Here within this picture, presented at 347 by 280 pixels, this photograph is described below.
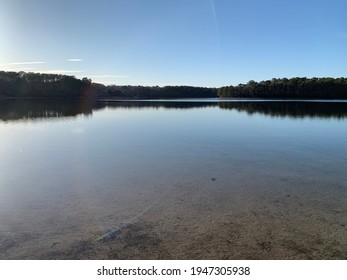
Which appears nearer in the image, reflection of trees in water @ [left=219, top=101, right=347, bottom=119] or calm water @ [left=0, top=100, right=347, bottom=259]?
calm water @ [left=0, top=100, right=347, bottom=259]

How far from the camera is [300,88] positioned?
371 feet

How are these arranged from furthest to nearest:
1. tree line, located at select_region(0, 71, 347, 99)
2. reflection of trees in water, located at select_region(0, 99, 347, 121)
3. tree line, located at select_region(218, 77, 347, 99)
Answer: tree line, located at select_region(0, 71, 347, 99) → tree line, located at select_region(218, 77, 347, 99) → reflection of trees in water, located at select_region(0, 99, 347, 121)

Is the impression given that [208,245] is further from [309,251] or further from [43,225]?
[43,225]

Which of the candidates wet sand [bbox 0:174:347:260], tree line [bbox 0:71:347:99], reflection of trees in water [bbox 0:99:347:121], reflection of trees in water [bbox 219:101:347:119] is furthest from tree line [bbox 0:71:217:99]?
wet sand [bbox 0:174:347:260]

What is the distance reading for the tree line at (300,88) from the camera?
350 feet

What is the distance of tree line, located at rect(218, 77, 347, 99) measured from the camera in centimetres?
10656

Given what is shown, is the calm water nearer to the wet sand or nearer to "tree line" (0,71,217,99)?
the wet sand

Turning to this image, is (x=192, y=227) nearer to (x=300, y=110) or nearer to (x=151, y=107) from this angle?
(x=300, y=110)

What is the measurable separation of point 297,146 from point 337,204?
8924 mm

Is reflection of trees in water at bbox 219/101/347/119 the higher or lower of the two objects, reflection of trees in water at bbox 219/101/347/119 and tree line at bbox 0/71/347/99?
the lower

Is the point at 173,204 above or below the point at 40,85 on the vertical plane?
below

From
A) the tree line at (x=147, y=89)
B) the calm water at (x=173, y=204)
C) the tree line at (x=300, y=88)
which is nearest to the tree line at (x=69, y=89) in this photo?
the tree line at (x=147, y=89)

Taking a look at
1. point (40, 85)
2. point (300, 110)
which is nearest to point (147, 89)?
point (40, 85)

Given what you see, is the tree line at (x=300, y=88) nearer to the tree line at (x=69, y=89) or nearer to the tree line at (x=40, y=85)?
A: the tree line at (x=69, y=89)
